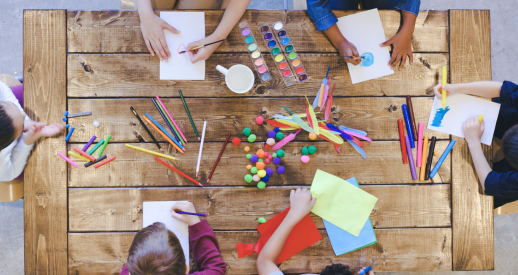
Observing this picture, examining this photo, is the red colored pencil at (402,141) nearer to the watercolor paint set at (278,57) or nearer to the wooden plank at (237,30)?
the wooden plank at (237,30)

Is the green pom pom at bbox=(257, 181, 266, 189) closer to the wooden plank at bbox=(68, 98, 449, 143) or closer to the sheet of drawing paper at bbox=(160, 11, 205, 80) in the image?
the wooden plank at bbox=(68, 98, 449, 143)

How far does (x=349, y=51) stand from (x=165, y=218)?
3.41 ft

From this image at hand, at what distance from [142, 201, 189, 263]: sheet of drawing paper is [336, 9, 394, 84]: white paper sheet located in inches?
37.6

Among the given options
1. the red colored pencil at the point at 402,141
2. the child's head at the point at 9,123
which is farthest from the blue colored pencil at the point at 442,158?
the child's head at the point at 9,123

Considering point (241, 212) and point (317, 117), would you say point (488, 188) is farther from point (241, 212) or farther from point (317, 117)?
point (241, 212)

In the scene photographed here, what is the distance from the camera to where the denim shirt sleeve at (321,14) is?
1.21 metres

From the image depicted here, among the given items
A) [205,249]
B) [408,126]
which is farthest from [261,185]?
[408,126]

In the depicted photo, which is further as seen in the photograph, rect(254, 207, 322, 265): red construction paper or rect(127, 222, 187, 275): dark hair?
rect(254, 207, 322, 265): red construction paper

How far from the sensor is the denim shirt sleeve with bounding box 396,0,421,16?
1224 mm

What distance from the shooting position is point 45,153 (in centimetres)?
124

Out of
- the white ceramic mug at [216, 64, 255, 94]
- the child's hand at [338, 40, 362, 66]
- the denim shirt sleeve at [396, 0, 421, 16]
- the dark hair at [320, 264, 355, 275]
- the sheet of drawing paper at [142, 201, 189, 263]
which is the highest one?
the denim shirt sleeve at [396, 0, 421, 16]

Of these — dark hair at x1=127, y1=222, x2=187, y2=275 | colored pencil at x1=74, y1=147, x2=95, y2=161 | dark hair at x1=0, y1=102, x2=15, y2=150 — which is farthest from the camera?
Result: colored pencil at x1=74, y1=147, x2=95, y2=161

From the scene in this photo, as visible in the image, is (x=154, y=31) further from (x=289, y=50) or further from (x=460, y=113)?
(x=460, y=113)

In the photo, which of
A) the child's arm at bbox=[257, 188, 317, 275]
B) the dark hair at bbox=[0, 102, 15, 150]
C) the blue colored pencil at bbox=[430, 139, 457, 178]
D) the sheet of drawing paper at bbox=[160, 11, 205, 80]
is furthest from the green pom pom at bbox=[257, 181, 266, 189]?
the dark hair at bbox=[0, 102, 15, 150]
